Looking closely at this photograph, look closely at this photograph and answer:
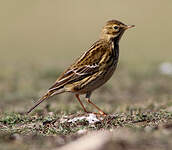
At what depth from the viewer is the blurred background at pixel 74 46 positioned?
48.8 feet

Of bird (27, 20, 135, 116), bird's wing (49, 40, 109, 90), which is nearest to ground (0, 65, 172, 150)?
bird (27, 20, 135, 116)

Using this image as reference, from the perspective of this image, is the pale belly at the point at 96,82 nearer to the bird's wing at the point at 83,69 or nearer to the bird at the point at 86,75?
the bird at the point at 86,75

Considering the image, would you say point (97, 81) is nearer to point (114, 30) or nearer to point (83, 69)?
point (83, 69)

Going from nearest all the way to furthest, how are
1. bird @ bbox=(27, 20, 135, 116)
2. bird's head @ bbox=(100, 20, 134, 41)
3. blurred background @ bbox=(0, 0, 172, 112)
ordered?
bird @ bbox=(27, 20, 135, 116) → bird's head @ bbox=(100, 20, 134, 41) → blurred background @ bbox=(0, 0, 172, 112)

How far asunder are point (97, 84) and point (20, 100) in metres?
5.41

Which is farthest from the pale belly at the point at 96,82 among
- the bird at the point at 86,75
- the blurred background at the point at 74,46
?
the blurred background at the point at 74,46

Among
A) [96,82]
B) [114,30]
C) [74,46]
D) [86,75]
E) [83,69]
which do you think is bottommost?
[96,82]

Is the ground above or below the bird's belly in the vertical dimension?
below

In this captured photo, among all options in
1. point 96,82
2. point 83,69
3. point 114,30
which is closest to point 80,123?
point 96,82

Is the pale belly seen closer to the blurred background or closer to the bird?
the bird

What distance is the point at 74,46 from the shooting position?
1218 inches

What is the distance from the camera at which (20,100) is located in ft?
45.0

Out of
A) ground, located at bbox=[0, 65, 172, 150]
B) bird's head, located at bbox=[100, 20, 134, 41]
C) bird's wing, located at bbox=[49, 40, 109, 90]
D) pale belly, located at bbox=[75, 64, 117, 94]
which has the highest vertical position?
bird's head, located at bbox=[100, 20, 134, 41]

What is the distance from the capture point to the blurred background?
14875mm
